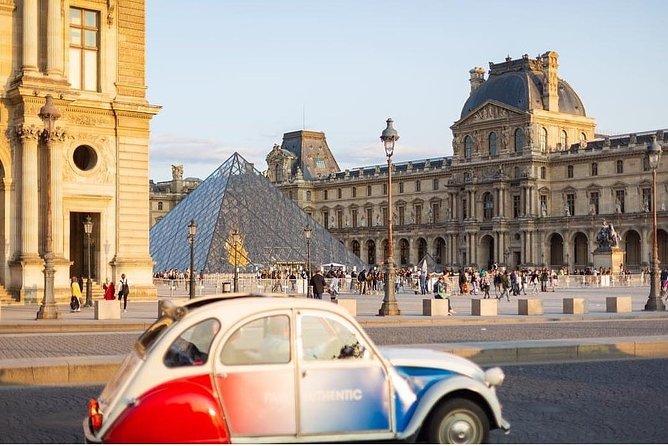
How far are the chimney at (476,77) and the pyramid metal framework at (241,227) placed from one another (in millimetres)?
46177

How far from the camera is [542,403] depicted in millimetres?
10477

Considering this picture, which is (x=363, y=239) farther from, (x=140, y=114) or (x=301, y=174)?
(x=140, y=114)

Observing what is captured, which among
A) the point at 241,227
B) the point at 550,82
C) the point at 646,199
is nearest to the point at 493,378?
the point at 241,227

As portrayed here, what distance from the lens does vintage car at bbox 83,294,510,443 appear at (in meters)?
6.27

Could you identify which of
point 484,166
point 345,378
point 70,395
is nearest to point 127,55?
point 70,395

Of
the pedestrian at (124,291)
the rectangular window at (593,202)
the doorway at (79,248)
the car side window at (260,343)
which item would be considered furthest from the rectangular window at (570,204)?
the car side window at (260,343)

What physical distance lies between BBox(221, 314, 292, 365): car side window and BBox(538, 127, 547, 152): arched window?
3438 inches

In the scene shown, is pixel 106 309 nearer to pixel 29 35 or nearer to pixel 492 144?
pixel 29 35

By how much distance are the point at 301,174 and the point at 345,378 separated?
11321 cm

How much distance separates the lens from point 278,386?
21.5ft

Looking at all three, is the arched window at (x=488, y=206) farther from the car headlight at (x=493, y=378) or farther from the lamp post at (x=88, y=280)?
the car headlight at (x=493, y=378)

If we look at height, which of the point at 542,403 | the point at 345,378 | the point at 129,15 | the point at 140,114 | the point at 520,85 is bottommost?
the point at 542,403

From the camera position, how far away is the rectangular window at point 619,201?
86.0 m

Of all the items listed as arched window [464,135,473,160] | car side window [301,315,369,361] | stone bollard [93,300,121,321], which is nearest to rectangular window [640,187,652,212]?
arched window [464,135,473,160]
